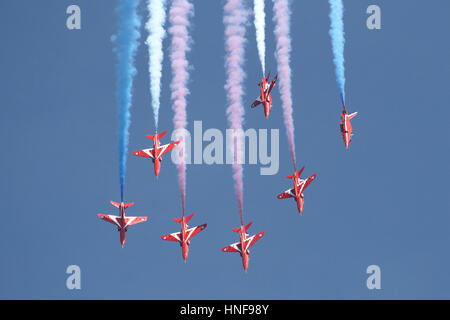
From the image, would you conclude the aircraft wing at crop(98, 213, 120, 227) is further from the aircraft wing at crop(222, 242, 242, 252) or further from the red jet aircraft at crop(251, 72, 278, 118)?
the red jet aircraft at crop(251, 72, 278, 118)

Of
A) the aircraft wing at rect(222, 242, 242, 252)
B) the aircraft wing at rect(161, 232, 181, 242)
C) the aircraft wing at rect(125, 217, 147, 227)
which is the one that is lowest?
the aircraft wing at rect(222, 242, 242, 252)

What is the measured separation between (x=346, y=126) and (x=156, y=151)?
35.9 ft

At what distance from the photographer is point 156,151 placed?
49.7 m

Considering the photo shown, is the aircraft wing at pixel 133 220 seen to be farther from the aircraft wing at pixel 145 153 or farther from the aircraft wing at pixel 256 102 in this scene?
the aircraft wing at pixel 256 102

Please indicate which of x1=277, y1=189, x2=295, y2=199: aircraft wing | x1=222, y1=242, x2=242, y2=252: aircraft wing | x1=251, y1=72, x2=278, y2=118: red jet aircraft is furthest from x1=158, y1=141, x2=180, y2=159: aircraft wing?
x1=277, y1=189, x2=295, y2=199: aircraft wing

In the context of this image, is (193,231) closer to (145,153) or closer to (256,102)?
(145,153)

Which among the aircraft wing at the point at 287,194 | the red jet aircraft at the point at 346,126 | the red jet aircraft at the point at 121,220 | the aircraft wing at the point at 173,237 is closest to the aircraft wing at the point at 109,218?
the red jet aircraft at the point at 121,220

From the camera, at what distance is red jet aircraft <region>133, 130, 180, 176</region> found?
49.7 meters

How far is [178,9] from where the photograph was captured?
46.4 m

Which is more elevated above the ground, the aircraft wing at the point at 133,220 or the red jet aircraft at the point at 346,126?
the red jet aircraft at the point at 346,126

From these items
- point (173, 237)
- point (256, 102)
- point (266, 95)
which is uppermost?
point (266, 95)

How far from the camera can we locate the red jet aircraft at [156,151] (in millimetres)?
49656

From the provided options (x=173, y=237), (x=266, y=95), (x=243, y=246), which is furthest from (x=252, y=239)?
(x=266, y=95)
